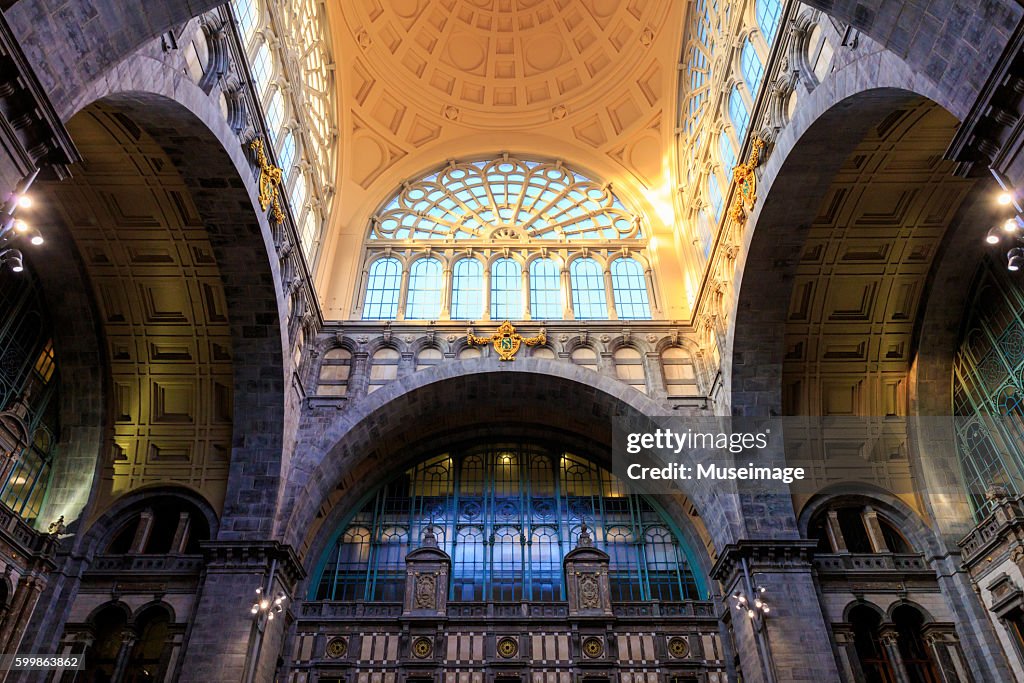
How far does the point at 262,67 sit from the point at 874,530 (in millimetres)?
24234

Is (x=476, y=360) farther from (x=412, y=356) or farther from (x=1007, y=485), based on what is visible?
(x=1007, y=485)

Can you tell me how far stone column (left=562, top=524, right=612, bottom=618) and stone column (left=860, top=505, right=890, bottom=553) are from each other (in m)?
8.50

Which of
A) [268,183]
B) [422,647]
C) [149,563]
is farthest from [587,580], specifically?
[268,183]

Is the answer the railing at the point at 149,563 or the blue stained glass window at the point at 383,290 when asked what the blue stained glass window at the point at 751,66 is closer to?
the blue stained glass window at the point at 383,290

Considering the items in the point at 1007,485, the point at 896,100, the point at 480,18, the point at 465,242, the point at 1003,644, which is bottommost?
the point at 1003,644

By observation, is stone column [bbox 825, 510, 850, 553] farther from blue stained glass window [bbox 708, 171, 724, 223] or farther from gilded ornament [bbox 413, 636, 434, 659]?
gilded ornament [bbox 413, 636, 434, 659]

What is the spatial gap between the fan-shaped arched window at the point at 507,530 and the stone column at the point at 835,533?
4791 millimetres

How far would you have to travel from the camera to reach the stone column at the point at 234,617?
1802 cm

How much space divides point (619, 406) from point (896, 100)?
12.5 metres

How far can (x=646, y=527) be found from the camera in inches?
992

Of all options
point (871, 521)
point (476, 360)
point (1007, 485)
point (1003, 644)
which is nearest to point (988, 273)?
point (1007, 485)

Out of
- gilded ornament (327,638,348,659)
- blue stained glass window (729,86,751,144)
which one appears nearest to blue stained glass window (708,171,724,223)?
blue stained glass window (729,86,751,144)

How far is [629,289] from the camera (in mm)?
28094

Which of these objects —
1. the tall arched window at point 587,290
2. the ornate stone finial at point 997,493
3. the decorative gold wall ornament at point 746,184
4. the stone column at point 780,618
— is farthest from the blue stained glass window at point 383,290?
the ornate stone finial at point 997,493
